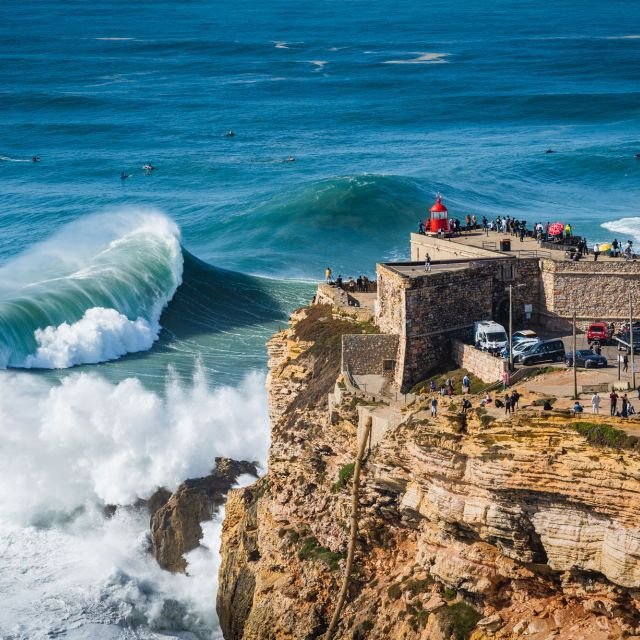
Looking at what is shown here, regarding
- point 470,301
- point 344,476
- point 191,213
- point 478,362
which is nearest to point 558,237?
point 470,301

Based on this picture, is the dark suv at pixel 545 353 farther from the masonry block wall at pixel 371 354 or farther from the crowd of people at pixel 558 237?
the crowd of people at pixel 558 237

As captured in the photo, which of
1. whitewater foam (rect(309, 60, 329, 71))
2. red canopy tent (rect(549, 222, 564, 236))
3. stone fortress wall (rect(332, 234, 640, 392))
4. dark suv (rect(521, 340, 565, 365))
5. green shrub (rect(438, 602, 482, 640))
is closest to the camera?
green shrub (rect(438, 602, 482, 640))

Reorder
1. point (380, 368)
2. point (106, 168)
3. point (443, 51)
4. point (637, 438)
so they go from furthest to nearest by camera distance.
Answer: point (443, 51) → point (106, 168) → point (380, 368) → point (637, 438)

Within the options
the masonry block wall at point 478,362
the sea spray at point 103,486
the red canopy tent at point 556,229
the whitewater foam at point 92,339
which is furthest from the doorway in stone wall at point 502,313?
the whitewater foam at point 92,339

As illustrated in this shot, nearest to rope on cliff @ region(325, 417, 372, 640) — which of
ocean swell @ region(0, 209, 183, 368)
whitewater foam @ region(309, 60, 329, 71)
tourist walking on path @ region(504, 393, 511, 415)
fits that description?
tourist walking on path @ region(504, 393, 511, 415)

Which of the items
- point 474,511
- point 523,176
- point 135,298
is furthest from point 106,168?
point 474,511

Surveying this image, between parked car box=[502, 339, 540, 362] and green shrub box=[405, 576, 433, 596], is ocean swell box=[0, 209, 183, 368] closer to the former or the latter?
parked car box=[502, 339, 540, 362]

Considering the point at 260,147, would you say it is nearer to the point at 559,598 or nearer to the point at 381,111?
the point at 381,111
